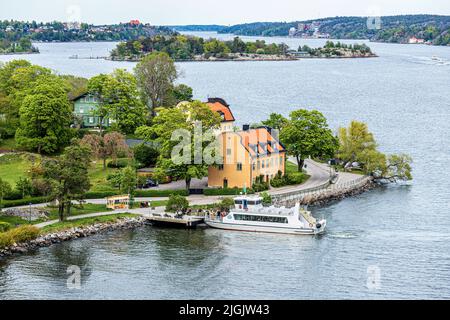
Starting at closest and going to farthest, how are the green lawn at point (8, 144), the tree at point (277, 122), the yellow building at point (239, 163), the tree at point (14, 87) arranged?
the yellow building at point (239, 163), the green lawn at point (8, 144), the tree at point (277, 122), the tree at point (14, 87)

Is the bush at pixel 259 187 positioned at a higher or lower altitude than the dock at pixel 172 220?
higher

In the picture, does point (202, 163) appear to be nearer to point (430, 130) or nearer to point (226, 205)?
point (226, 205)

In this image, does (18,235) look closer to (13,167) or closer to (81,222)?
(81,222)

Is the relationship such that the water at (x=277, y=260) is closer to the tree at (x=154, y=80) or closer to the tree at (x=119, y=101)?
Result: the tree at (x=119, y=101)

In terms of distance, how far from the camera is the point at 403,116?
13188 centimetres

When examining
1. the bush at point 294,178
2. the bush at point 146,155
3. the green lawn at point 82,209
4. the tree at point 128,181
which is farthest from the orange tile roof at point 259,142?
the green lawn at point 82,209

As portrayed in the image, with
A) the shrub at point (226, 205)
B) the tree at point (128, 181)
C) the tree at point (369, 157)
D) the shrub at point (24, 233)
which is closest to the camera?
the shrub at point (24, 233)

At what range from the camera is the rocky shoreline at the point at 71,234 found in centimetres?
5122

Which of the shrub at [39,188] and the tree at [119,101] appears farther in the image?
the tree at [119,101]

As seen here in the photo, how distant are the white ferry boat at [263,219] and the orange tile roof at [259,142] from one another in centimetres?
937

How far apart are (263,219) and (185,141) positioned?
12.4 metres

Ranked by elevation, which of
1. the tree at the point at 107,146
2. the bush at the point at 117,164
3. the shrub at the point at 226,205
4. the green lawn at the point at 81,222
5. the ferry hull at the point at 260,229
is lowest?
the ferry hull at the point at 260,229

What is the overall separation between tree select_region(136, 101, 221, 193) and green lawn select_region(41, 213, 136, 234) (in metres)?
7.71
